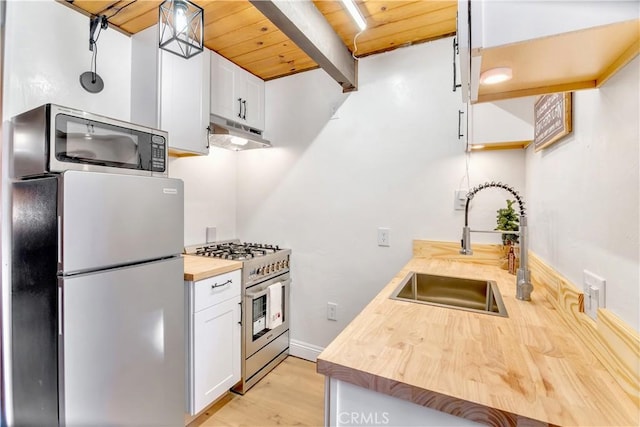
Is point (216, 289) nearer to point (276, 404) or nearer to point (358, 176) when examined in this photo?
point (276, 404)

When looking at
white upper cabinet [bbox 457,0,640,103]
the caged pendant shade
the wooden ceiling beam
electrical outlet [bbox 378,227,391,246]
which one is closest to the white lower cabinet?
electrical outlet [bbox 378,227,391,246]

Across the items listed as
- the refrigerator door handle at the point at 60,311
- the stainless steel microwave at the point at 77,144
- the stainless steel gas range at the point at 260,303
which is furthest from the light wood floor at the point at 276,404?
the stainless steel microwave at the point at 77,144

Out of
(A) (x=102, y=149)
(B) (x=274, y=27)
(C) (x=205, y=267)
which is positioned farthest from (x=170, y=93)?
(C) (x=205, y=267)

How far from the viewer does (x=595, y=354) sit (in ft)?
2.77

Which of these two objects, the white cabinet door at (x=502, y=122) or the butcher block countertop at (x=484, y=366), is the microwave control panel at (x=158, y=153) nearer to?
the butcher block countertop at (x=484, y=366)

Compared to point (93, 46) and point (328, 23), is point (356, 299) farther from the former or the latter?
point (93, 46)

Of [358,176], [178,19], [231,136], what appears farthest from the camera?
[358,176]

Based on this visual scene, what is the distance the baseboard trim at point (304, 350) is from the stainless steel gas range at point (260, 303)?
0.05 metres

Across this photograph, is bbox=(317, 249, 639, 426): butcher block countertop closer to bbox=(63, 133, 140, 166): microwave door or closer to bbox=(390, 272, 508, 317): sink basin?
bbox=(390, 272, 508, 317): sink basin

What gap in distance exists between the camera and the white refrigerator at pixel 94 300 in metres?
1.24

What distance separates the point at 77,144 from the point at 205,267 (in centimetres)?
93

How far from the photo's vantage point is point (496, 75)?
2.63 feet

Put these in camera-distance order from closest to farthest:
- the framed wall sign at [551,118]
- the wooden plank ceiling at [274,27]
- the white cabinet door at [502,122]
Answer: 1. the framed wall sign at [551,118]
2. the white cabinet door at [502,122]
3. the wooden plank ceiling at [274,27]

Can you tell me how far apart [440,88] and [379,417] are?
6.84 feet
